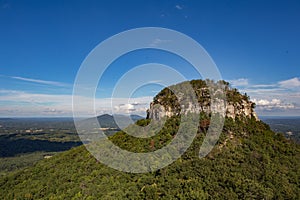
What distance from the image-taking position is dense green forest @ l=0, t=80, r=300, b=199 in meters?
33.2

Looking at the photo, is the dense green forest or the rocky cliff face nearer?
the dense green forest

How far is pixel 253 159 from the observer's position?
38.0 m

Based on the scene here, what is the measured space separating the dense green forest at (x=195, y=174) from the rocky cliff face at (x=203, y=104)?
131 cm

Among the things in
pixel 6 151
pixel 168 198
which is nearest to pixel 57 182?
pixel 168 198

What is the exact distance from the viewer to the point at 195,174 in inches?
1405

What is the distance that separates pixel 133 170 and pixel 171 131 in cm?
1095

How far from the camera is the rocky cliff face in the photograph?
45.5 meters

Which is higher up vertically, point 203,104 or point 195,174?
point 203,104

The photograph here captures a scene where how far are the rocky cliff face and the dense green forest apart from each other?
1313mm

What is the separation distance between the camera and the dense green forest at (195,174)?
33.2 meters

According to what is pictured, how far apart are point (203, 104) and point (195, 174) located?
15669 millimetres

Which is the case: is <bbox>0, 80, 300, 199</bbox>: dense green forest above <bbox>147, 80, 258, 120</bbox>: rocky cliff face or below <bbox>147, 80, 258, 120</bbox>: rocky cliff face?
below

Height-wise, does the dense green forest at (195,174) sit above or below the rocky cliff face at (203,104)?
below

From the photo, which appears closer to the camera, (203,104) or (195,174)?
(195,174)
